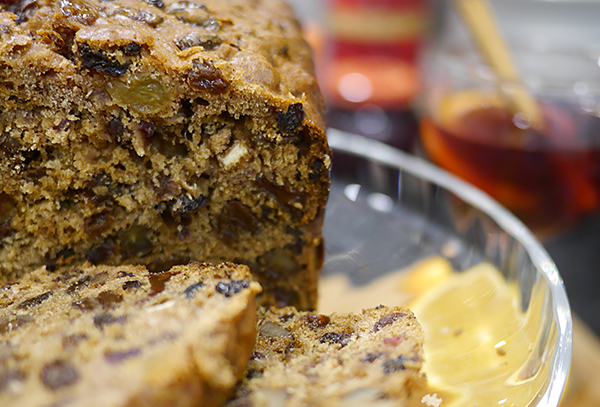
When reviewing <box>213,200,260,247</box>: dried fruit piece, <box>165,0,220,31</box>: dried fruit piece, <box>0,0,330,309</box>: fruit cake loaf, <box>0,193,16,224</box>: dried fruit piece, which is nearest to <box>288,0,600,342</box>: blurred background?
<box>0,0,330,309</box>: fruit cake loaf

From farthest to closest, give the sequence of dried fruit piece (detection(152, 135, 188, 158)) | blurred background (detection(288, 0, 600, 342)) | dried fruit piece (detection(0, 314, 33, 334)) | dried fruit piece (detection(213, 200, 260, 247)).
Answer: blurred background (detection(288, 0, 600, 342)) < dried fruit piece (detection(213, 200, 260, 247)) < dried fruit piece (detection(152, 135, 188, 158)) < dried fruit piece (detection(0, 314, 33, 334))

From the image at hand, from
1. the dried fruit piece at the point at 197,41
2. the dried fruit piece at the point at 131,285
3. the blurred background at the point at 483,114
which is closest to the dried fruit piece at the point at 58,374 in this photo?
the dried fruit piece at the point at 131,285

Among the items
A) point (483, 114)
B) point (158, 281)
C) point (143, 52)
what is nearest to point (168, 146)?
point (143, 52)

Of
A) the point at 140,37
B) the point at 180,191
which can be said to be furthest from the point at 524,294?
the point at 140,37

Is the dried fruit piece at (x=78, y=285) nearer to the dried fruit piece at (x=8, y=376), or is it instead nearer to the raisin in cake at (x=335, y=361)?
the dried fruit piece at (x=8, y=376)

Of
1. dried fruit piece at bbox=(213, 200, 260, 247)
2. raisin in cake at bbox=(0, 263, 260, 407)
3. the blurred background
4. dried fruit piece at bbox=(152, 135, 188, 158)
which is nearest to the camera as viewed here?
raisin in cake at bbox=(0, 263, 260, 407)

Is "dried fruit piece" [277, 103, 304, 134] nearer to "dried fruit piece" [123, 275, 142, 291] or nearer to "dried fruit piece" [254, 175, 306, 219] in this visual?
"dried fruit piece" [254, 175, 306, 219]
